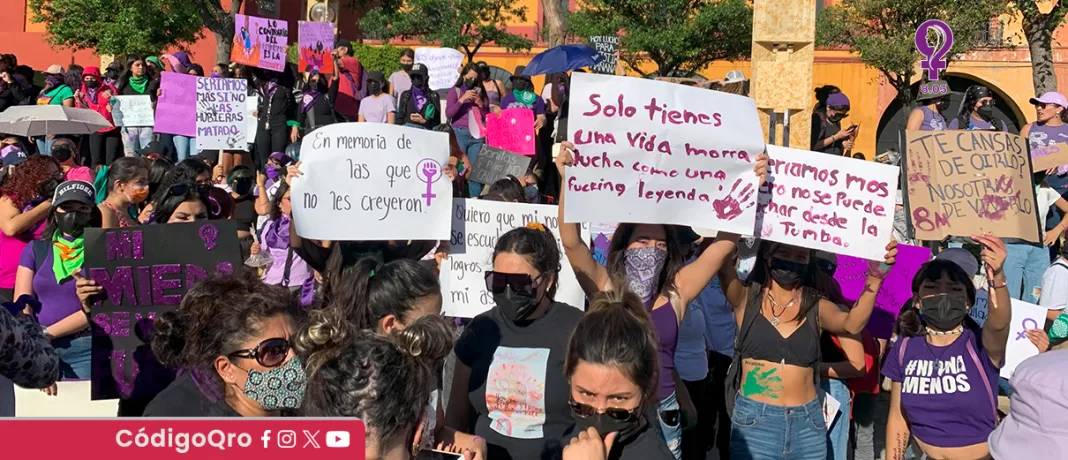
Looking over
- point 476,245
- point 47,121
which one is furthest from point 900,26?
point 476,245

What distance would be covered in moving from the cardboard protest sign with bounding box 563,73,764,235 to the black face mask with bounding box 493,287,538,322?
→ 2.09 ft

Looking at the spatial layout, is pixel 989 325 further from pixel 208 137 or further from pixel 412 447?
pixel 208 137

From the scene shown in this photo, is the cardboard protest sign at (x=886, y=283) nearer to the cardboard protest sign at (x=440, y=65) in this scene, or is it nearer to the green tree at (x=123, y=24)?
the cardboard protest sign at (x=440, y=65)

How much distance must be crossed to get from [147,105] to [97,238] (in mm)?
9707

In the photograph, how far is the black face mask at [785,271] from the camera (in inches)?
203

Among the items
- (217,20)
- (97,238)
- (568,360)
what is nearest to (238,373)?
(568,360)

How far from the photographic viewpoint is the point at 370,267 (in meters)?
4.78

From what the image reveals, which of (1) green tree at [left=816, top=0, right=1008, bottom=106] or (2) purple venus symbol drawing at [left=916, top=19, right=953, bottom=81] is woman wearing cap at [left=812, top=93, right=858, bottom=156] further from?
(1) green tree at [left=816, top=0, right=1008, bottom=106]

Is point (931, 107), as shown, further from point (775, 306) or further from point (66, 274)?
point (66, 274)

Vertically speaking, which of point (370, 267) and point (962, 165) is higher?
point (962, 165)

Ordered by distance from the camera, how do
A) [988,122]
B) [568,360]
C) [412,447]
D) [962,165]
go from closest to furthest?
[412,447], [568,360], [962,165], [988,122]

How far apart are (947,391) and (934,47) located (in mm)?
6882

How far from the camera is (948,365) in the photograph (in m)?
5.03

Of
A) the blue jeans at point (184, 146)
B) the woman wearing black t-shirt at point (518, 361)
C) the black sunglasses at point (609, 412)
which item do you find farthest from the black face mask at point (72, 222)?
the blue jeans at point (184, 146)
